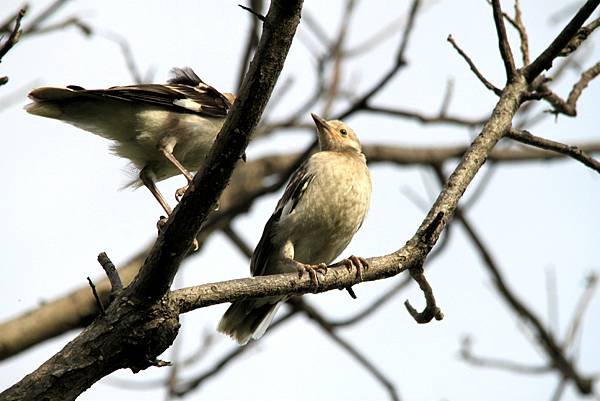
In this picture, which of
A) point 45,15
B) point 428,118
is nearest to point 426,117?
point 428,118

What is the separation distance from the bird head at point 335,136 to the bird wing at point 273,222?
1089mm

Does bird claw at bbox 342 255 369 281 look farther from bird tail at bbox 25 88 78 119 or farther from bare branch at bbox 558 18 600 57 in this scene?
bird tail at bbox 25 88 78 119

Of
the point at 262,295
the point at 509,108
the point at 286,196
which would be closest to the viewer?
the point at 262,295

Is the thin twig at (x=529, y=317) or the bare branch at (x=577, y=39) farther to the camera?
the thin twig at (x=529, y=317)

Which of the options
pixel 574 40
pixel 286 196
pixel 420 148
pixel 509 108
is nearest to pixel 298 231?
pixel 286 196

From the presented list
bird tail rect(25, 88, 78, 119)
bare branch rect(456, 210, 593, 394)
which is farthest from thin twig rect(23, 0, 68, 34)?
bare branch rect(456, 210, 593, 394)

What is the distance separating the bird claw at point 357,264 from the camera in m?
4.55

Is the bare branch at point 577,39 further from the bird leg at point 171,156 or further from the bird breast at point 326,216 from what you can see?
the bird leg at point 171,156

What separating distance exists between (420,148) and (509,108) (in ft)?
20.2

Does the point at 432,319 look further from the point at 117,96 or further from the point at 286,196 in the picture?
the point at 117,96

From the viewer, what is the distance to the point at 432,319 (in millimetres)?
4719

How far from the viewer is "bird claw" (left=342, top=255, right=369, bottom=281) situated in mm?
4547

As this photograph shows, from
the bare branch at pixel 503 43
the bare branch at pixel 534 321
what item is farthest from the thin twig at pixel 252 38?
the bare branch at pixel 534 321

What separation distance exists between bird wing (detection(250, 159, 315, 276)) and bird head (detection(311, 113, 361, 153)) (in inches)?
42.9
